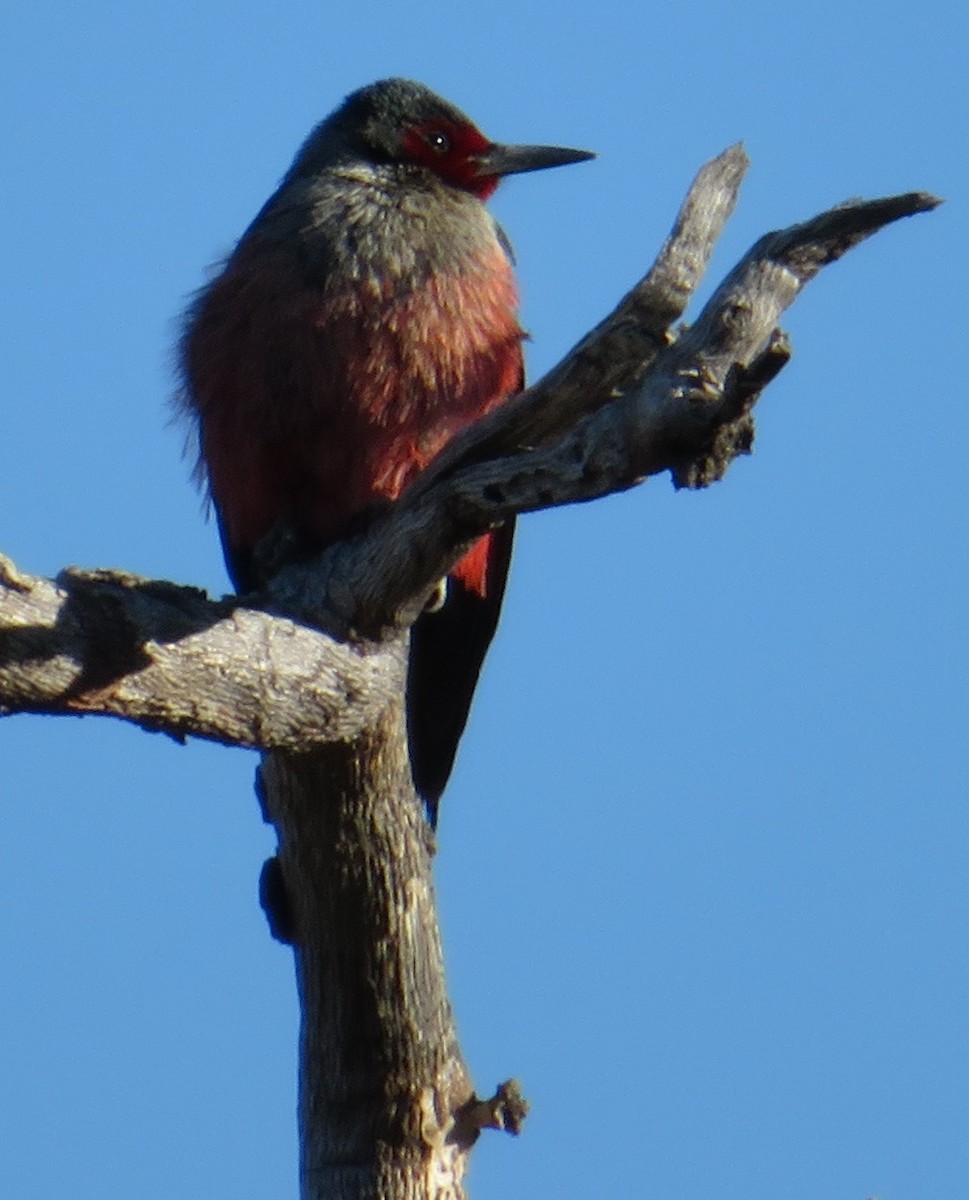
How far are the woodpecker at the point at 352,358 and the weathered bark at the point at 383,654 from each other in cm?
25

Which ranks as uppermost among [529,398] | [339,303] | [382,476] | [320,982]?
[339,303]

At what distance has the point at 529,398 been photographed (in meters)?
3.51

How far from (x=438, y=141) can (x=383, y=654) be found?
203 centimetres

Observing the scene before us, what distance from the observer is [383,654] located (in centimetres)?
388

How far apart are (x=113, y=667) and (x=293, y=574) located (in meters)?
0.90

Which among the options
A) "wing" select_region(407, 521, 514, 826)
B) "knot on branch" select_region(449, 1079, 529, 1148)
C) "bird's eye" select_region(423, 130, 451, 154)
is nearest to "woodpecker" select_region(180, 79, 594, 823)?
"wing" select_region(407, 521, 514, 826)

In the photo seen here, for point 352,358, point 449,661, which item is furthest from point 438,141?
point 449,661

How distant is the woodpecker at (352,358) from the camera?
4.52 m

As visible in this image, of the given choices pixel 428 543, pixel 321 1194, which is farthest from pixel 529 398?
pixel 321 1194

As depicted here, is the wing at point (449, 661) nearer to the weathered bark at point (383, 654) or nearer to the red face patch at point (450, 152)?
the weathered bark at point (383, 654)

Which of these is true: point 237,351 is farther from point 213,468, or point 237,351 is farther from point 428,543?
point 428,543

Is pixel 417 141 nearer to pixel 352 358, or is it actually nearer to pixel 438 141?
pixel 438 141

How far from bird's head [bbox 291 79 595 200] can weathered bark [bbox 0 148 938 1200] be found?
50.4 inches

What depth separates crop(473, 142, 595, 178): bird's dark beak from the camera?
5332mm
